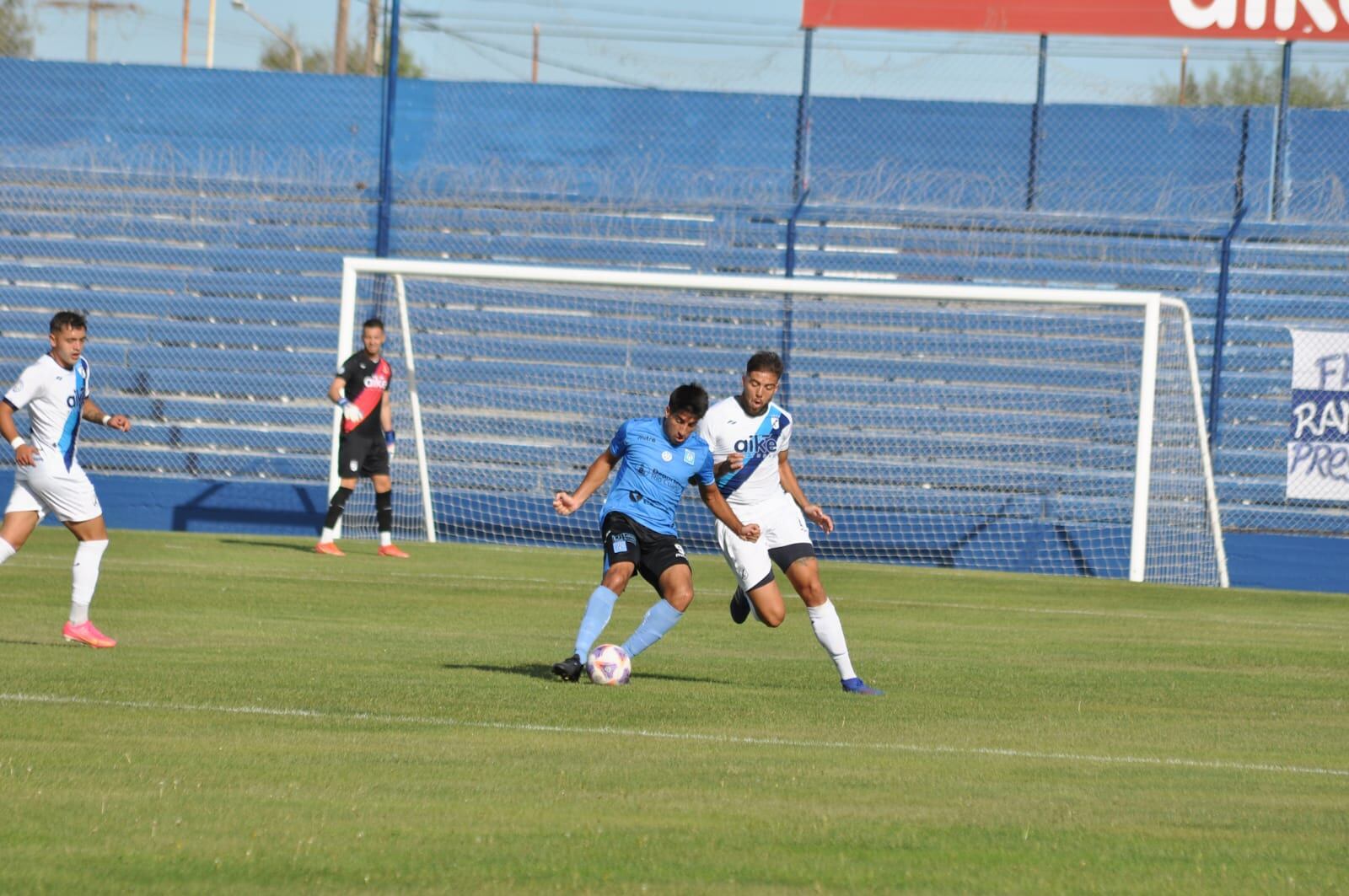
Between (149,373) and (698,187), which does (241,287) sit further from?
(698,187)

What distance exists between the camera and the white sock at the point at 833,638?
9.92m

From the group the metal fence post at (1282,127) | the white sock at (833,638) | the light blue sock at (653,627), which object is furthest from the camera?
the metal fence post at (1282,127)

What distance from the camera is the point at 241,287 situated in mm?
24156

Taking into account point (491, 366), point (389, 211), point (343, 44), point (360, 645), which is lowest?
point (360, 645)

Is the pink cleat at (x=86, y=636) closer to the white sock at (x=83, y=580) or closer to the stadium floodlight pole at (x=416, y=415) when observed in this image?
the white sock at (x=83, y=580)

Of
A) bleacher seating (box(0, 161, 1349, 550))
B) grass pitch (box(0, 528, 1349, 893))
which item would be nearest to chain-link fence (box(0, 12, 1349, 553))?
bleacher seating (box(0, 161, 1349, 550))

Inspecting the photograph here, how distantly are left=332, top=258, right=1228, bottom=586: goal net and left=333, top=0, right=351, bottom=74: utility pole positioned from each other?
280 inches

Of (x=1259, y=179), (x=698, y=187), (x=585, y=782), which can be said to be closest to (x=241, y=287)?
(x=698, y=187)

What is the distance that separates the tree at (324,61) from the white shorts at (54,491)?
15.5m

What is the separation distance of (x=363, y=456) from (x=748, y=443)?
904cm

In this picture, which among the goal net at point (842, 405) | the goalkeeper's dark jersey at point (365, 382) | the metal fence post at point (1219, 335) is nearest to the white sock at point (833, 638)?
the goalkeeper's dark jersey at point (365, 382)

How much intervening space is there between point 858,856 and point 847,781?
1.36 meters

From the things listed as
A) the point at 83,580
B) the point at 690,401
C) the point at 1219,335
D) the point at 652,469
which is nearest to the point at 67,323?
Answer: the point at 83,580

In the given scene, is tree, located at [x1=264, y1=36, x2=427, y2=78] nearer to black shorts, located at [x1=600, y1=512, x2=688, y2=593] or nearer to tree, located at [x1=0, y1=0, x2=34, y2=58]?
tree, located at [x1=0, y1=0, x2=34, y2=58]
